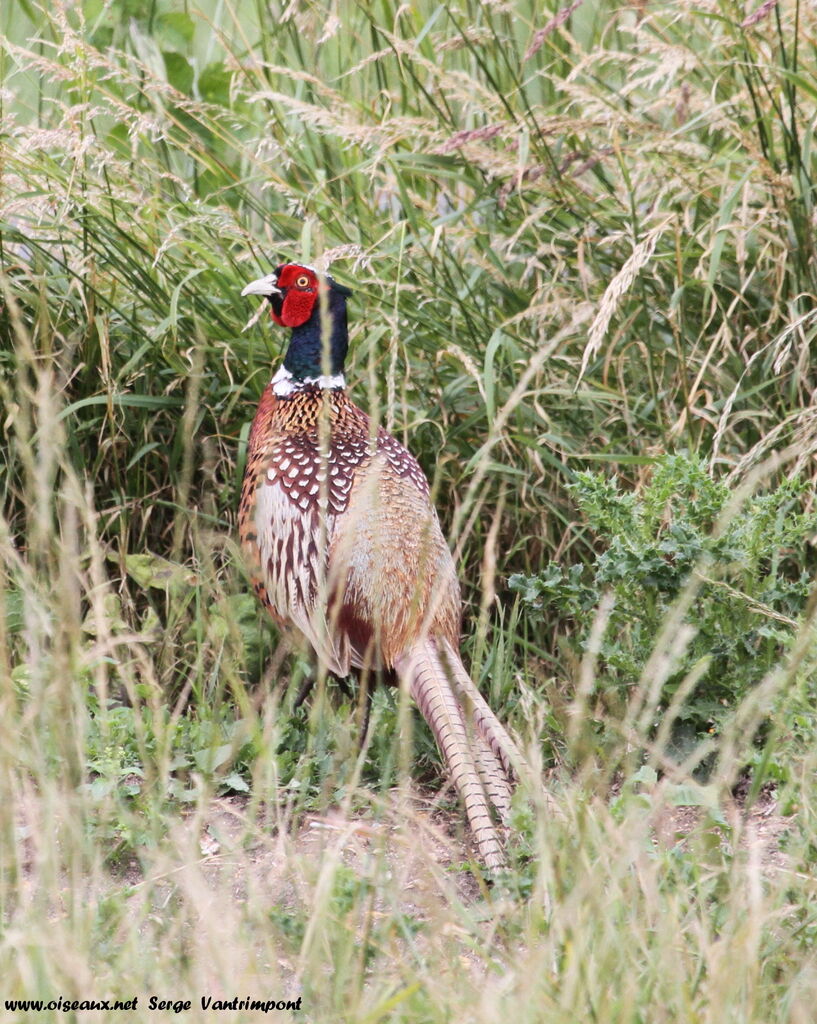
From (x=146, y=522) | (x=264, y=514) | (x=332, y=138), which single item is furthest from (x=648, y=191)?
(x=146, y=522)

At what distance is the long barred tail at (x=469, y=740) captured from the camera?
229 centimetres

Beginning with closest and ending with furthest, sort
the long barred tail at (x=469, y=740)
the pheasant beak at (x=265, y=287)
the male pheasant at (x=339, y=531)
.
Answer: the long barred tail at (x=469, y=740) < the male pheasant at (x=339, y=531) < the pheasant beak at (x=265, y=287)

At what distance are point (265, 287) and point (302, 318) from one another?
12 centimetres

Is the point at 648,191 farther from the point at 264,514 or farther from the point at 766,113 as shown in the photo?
the point at 264,514

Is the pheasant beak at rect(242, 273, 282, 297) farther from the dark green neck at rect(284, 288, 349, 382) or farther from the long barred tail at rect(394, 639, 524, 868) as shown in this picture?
the long barred tail at rect(394, 639, 524, 868)

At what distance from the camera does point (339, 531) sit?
298 centimetres

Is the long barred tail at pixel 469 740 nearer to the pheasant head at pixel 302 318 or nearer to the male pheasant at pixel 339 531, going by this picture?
the male pheasant at pixel 339 531

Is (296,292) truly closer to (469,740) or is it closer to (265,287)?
(265,287)

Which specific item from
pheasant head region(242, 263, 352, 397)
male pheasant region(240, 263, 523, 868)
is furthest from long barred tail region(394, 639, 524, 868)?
pheasant head region(242, 263, 352, 397)

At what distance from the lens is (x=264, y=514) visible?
10.2ft

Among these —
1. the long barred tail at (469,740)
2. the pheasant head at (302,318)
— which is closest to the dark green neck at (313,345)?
the pheasant head at (302,318)

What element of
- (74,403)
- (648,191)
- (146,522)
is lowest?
(146,522)

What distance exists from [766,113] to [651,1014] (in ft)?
7.97

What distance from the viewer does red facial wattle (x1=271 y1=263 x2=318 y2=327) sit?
10.6 ft
